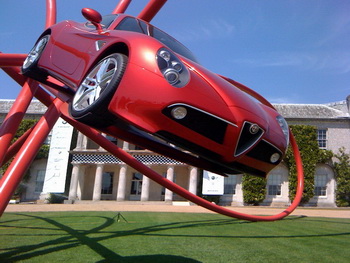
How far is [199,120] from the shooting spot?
2555 millimetres

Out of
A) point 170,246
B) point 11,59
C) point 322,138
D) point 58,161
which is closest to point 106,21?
point 11,59

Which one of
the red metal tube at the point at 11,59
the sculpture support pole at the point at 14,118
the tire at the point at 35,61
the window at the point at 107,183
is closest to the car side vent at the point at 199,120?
the tire at the point at 35,61

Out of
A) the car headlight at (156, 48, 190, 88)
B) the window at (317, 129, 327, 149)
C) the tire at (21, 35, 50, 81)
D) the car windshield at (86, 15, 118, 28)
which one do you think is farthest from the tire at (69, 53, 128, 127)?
the window at (317, 129, 327, 149)

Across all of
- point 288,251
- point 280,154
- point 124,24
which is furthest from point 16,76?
point 288,251

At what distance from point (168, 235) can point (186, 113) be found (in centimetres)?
637

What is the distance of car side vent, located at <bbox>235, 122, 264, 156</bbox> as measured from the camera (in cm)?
273

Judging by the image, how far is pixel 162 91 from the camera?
8.07 feet

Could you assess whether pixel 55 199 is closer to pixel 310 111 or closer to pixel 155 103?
pixel 310 111

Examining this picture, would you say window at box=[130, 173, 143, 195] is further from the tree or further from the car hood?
the car hood

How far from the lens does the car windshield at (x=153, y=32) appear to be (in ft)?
12.9

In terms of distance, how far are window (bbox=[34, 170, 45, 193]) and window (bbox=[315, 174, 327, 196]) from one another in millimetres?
27650

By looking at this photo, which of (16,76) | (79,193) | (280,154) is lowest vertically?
(79,193)

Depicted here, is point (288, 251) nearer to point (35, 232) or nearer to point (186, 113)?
point (186, 113)

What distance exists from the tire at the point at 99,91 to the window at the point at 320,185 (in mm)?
31583
